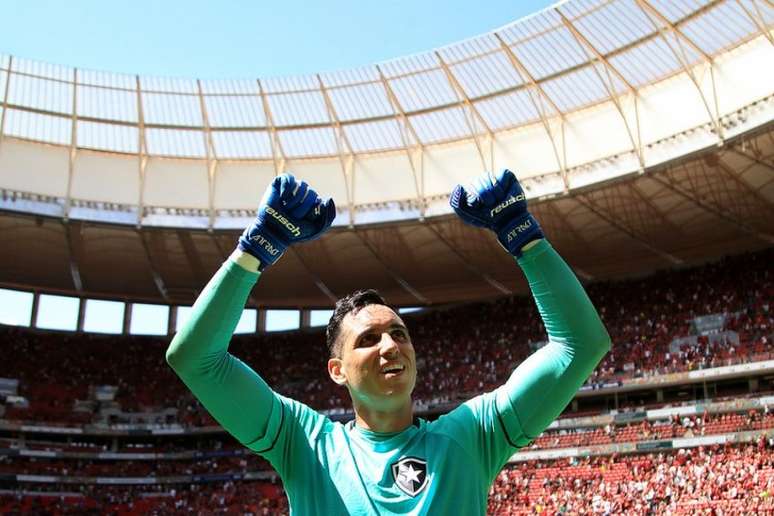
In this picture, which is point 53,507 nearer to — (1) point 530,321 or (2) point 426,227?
(2) point 426,227

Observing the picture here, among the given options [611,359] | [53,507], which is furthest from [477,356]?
[53,507]

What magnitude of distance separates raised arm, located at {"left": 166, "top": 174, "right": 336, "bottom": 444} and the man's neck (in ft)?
1.11

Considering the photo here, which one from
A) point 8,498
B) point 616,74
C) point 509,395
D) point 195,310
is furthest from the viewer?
point 8,498

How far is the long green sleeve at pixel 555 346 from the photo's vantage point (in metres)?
3.01

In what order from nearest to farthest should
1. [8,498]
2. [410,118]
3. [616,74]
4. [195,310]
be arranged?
1. [195,310]
2. [616,74]
3. [410,118]
4. [8,498]

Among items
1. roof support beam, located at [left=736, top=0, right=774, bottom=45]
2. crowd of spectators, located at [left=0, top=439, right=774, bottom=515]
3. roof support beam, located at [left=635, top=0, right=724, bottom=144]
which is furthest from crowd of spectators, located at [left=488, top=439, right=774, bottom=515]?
roof support beam, located at [left=736, top=0, right=774, bottom=45]

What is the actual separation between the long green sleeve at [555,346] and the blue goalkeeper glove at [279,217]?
799 mm

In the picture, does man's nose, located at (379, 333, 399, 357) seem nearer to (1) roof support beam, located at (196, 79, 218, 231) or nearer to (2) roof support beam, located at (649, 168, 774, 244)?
(2) roof support beam, located at (649, 168, 774, 244)

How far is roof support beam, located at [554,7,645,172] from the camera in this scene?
97.8 ft

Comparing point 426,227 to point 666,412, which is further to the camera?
point 426,227

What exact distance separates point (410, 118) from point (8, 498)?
23.0 m

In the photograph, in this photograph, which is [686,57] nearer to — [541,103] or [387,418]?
[541,103]

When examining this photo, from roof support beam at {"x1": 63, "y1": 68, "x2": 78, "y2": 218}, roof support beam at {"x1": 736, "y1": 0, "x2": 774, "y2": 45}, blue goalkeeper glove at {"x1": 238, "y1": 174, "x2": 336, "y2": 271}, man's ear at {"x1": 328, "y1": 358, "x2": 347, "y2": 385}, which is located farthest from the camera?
roof support beam at {"x1": 63, "y1": 68, "x2": 78, "y2": 218}

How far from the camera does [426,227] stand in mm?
35781
